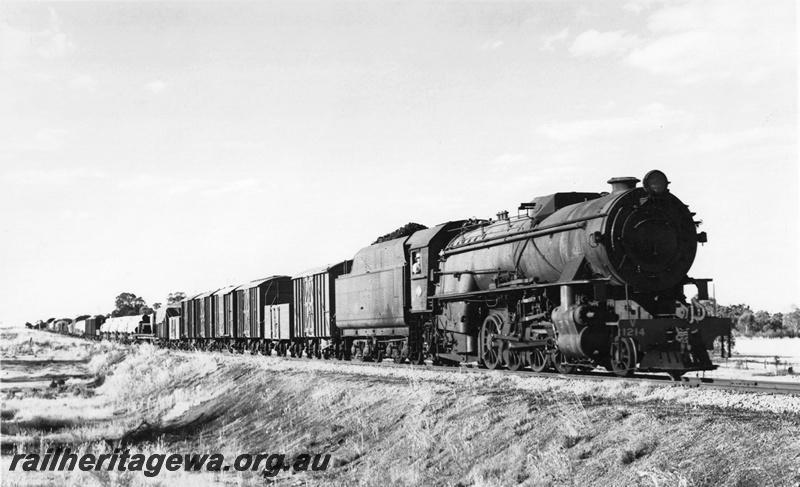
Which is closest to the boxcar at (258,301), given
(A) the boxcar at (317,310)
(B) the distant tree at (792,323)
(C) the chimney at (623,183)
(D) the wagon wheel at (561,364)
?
(A) the boxcar at (317,310)

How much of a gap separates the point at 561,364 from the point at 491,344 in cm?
286

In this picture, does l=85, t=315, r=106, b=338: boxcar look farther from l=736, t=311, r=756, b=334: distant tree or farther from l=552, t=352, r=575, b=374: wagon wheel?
l=552, t=352, r=575, b=374: wagon wheel

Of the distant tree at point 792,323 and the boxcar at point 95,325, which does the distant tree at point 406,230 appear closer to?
the distant tree at point 792,323

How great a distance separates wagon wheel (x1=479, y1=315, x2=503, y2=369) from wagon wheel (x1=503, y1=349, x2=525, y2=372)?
320mm

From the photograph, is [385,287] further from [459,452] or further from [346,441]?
[459,452]

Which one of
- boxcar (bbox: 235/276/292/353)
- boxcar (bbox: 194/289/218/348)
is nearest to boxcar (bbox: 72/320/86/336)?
boxcar (bbox: 194/289/218/348)

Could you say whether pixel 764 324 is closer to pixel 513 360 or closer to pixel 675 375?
pixel 513 360

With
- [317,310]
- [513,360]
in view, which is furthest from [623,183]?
[317,310]

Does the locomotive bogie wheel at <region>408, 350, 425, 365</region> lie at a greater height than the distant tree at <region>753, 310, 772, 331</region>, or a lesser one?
greater

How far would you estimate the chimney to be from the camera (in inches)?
643

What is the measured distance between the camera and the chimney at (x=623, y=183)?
16344 millimetres

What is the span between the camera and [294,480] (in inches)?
595

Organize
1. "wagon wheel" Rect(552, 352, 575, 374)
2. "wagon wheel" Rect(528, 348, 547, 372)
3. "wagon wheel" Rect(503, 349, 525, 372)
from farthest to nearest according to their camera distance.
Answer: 1. "wagon wheel" Rect(503, 349, 525, 372)
2. "wagon wheel" Rect(528, 348, 547, 372)
3. "wagon wheel" Rect(552, 352, 575, 374)

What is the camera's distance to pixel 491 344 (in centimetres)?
1956
